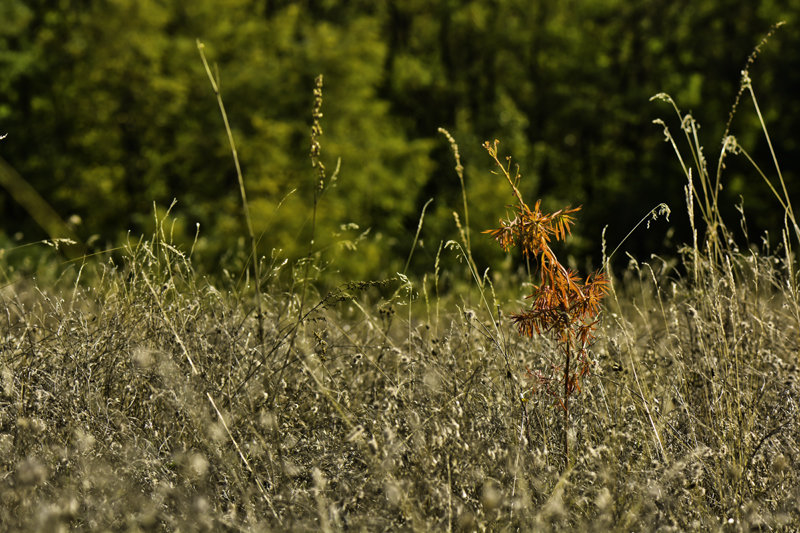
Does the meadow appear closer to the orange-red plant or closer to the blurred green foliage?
the orange-red plant

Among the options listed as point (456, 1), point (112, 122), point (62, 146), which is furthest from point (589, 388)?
point (456, 1)

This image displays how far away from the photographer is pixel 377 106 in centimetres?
2436

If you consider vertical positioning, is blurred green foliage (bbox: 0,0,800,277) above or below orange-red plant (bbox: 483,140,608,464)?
below

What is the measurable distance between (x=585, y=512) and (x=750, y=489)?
1.85 ft

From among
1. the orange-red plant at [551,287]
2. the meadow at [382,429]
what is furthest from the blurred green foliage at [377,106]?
the orange-red plant at [551,287]

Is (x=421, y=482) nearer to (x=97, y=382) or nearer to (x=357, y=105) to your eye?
(x=97, y=382)

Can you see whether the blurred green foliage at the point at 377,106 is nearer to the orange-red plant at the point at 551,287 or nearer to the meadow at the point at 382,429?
the meadow at the point at 382,429

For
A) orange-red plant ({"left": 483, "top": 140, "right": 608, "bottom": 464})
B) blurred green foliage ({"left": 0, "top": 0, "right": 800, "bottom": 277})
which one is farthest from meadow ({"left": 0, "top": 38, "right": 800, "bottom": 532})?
blurred green foliage ({"left": 0, "top": 0, "right": 800, "bottom": 277})

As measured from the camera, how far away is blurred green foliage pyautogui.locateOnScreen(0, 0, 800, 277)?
74.8ft

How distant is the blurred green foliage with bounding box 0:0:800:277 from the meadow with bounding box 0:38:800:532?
55.5 ft

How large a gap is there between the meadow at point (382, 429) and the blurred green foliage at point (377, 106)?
16929 mm

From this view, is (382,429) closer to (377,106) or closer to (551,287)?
(551,287)

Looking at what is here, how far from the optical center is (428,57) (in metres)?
28.2

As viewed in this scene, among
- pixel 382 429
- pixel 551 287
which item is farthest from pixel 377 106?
pixel 382 429
